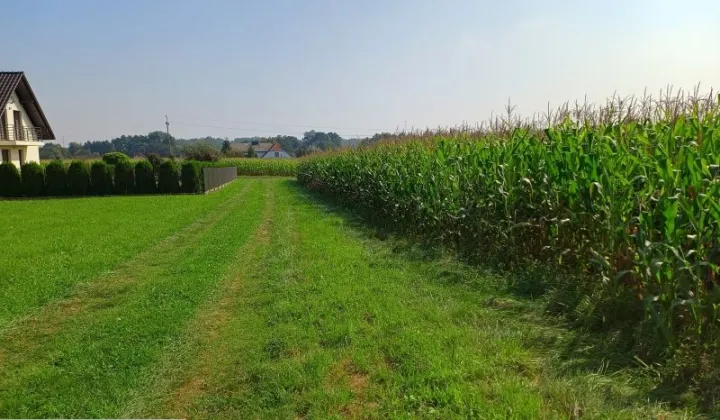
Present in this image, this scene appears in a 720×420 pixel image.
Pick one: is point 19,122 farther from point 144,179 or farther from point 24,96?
point 144,179

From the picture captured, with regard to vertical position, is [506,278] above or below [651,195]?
below

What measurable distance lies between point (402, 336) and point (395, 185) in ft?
24.1

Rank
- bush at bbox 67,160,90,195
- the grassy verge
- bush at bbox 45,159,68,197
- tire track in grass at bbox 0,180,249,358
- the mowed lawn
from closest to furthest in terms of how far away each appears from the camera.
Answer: the grassy verge → the mowed lawn → tire track in grass at bbox 0,180,249,358 → bush at bbox 45,159,68,197 → bush at bbox 67,160,90,195

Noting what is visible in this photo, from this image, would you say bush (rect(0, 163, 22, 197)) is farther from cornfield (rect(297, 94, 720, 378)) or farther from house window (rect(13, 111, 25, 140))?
cornfield (rect(297, 94, 720, 378))

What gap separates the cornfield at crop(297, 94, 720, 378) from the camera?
3.60 meters

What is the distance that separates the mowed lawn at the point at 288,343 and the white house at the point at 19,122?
34052mm

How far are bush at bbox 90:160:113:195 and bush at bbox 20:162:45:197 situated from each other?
102 inches

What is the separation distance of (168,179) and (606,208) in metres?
27.6

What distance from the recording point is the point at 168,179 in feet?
94.2

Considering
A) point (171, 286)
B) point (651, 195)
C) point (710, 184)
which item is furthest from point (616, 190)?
point (171, 286)

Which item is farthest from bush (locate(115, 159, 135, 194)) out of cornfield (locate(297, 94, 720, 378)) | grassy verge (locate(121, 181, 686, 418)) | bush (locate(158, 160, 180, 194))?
grassy verge (locate(121, 181, 686, 418))

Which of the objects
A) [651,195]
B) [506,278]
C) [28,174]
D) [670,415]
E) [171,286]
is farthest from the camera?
[28,174]

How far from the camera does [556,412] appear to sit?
304 centimetres

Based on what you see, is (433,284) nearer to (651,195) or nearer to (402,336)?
(402,336)
